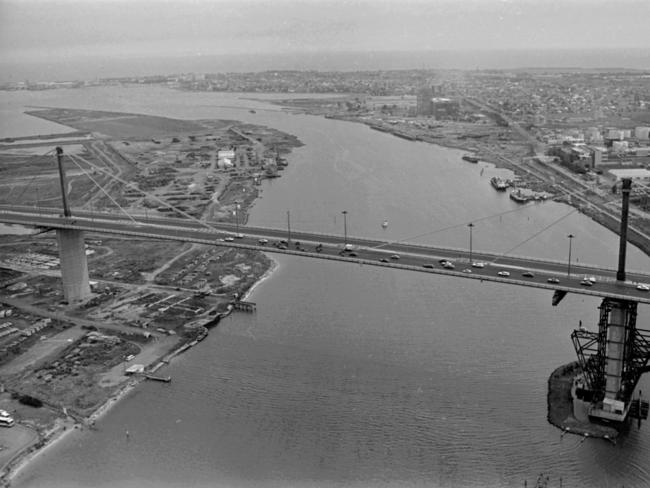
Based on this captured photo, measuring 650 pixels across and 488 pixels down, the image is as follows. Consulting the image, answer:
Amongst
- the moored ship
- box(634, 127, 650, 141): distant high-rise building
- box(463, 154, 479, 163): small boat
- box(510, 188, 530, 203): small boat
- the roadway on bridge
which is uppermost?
box(634, 127, 650, 141): distant high-rise building

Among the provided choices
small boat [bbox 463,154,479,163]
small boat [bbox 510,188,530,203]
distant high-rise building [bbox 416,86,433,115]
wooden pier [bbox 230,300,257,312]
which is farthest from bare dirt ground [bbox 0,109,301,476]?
distant high-rise building [bbox 416,86,433,115]

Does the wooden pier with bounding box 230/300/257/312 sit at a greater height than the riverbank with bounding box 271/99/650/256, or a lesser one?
lesser

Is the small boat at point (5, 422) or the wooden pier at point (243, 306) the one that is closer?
the small boat at point (5, 422)

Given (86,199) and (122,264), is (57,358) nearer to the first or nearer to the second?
(122,264)

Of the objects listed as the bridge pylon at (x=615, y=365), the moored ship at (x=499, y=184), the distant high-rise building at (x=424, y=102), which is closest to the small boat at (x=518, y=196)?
the moored ship at (x=499, y=184)

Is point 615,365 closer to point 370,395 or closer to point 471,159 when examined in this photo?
point 370,395

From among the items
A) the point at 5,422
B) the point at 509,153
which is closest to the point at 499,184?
the point at 509,153

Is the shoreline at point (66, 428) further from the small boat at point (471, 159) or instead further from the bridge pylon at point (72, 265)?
the small boat at point (471, 159)

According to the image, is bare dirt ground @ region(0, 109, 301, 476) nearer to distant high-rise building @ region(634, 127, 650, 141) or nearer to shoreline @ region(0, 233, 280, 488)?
shoreline @ region(0, 233, 280, 488)
